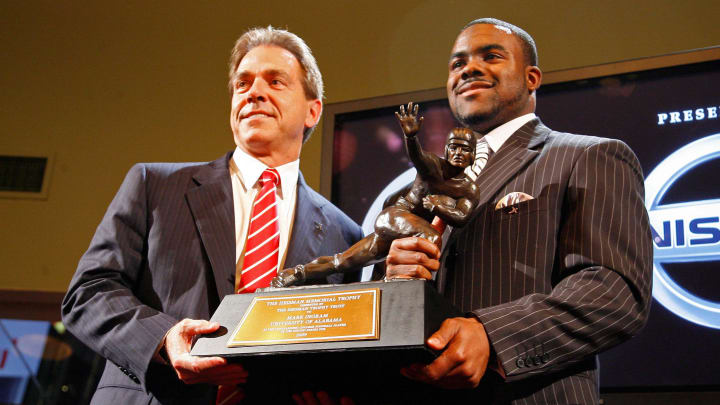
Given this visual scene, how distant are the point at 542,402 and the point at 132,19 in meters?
3.90

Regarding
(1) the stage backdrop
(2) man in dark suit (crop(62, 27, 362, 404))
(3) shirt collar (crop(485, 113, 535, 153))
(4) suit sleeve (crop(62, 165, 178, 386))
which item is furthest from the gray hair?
(1) the stage backdrop

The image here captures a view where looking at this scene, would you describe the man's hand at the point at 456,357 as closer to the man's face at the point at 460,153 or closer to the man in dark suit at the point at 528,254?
the man in dark suit at the point at 528,254

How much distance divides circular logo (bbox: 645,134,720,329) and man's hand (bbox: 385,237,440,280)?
142cm

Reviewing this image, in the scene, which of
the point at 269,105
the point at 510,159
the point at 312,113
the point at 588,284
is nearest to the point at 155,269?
the point at 269,105

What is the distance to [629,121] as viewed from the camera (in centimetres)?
268

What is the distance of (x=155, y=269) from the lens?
1.78 meters

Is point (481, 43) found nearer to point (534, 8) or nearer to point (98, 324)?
point (98, 324)

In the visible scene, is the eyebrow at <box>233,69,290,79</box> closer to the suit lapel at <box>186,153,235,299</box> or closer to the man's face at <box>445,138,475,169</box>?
the suit lapel at <box>186,153,235,299</box>

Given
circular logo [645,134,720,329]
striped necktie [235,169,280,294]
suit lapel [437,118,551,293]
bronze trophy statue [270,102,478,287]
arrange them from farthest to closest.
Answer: circular logo [645,134,720,329] → striped necktie [235,169,280,294] → suit lapel [437,118,551,293] → bronze trophy statue [270,102,478,287]

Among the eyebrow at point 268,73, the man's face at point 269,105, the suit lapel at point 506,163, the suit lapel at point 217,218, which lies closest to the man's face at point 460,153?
the suit lapel at point 506,163

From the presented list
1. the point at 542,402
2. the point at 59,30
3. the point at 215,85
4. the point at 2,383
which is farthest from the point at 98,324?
the point at 59,30

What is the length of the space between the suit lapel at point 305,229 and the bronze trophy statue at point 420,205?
35 cm

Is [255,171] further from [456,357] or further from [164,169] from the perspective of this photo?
[456,357]

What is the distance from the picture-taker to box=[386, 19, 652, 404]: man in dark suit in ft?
4.25
